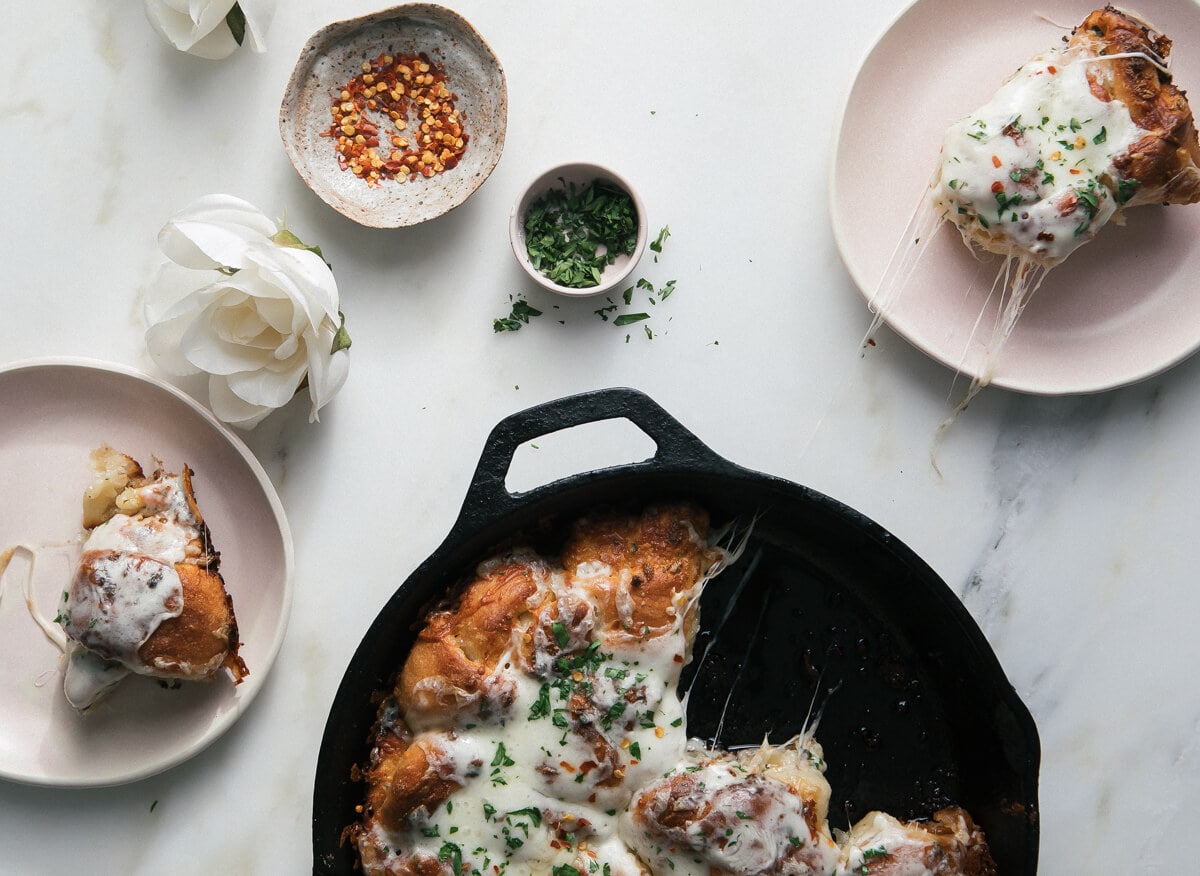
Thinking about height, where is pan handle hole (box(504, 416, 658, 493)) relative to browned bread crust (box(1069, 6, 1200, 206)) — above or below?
below

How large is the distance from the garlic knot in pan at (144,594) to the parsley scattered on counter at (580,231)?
918mm

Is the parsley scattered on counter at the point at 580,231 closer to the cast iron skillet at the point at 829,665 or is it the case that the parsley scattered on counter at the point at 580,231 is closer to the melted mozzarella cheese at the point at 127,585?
the cast iron skillet at the point at 829,665

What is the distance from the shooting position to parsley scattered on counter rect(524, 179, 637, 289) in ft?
7.40

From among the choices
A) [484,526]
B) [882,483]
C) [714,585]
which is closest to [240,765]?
[484,526]

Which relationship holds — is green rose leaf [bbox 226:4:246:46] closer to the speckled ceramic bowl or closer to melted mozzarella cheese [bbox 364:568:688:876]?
the speckled ceramic bowl

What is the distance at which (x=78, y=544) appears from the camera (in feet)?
7.49

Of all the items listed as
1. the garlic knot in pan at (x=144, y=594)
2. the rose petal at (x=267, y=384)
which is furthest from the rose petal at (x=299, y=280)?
the garlic knot in pan at (x=144, y=594)

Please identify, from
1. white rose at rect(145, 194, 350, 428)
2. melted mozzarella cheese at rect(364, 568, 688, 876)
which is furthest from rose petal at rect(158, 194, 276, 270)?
melted mozzarella cheese at rect(364, 568, 688, 876)

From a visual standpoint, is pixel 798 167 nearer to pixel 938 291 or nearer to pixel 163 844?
pixel 938 291

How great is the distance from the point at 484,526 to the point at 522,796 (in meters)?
0.53

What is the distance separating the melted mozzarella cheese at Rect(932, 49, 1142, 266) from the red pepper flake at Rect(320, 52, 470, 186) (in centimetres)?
113

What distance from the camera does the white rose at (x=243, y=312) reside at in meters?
2.05

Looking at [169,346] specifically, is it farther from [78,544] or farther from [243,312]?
[78,544]

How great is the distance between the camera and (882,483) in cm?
234
